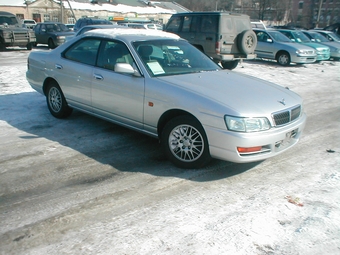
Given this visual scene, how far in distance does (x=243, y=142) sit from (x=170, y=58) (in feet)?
6.21

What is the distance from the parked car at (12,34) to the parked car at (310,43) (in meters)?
13.7

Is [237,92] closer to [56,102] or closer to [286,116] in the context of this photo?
[286,116]

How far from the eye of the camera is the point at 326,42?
1969 cm

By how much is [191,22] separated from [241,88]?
9.70 m

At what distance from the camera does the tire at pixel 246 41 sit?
1305 centimetres

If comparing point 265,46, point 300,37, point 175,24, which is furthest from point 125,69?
point 300,37

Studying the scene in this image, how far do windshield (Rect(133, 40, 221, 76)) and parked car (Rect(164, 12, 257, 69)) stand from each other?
7632mm

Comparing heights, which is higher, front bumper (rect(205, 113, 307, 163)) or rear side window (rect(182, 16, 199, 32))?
rear side window (rect(182, 16, 199, 32))

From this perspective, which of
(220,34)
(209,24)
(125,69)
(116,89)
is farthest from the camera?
(209,24)

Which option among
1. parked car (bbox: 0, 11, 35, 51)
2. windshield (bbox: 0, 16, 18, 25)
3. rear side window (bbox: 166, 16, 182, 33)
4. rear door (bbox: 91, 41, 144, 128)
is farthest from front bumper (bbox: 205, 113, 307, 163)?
windshield (bbox: 0, 16, 18, 25)

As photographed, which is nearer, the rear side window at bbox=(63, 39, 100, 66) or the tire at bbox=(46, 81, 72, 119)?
the rear side window at bbox=(63, 39, 100, 66)

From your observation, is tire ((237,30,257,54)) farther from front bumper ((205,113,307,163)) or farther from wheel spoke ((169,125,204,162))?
wheel spoke ((169,125,204,162))

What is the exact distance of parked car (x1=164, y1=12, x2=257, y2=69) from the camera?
12828 millimetres

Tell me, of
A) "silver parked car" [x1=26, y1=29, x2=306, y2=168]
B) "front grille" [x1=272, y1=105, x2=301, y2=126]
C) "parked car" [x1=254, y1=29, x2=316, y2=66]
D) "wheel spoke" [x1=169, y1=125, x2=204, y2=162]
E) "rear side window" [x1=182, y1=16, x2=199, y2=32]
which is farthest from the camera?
"parked car" [x1=254, y1=29, x2=316, y2=66]
